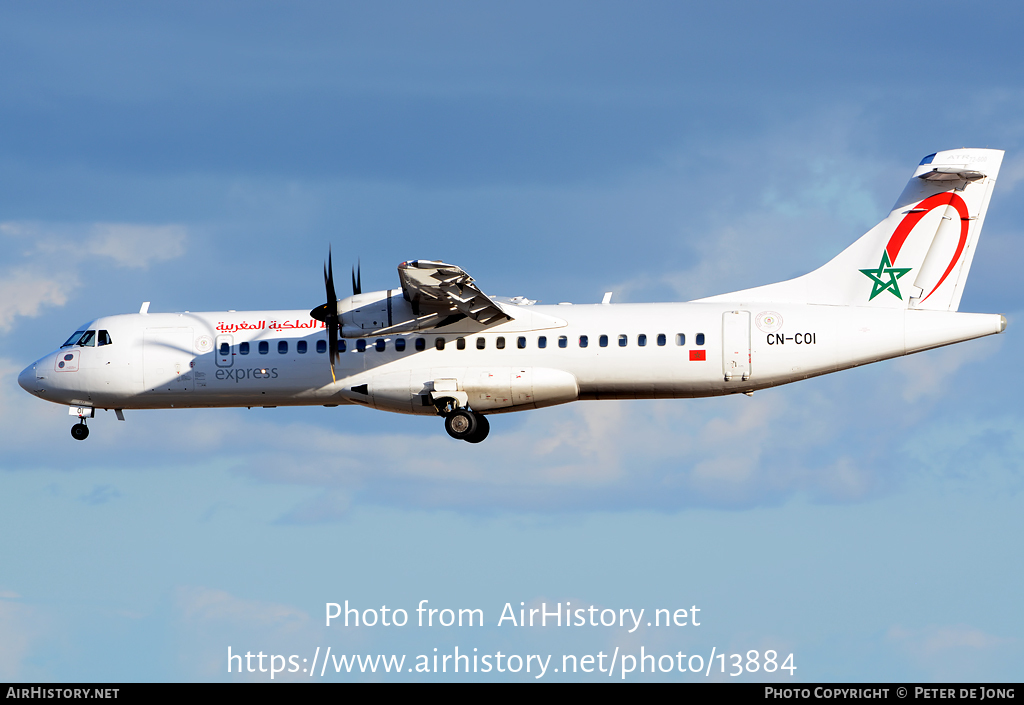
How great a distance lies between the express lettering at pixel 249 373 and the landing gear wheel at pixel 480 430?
5243mm

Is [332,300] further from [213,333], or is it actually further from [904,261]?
[904,261]

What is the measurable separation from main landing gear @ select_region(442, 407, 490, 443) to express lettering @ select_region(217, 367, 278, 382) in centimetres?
459

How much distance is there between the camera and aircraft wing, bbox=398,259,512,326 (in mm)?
26547

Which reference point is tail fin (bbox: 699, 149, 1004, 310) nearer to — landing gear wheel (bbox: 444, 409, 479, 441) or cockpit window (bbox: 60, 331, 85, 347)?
landing gear wheel (bbox: 444, 409, 479, 441)

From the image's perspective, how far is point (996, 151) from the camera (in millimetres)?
28578

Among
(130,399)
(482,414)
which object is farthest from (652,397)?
(130,399)

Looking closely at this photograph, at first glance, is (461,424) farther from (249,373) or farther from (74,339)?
(74,339)

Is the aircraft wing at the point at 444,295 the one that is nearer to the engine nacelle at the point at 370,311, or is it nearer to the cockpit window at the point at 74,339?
the engine nacelle at the point at 370,311

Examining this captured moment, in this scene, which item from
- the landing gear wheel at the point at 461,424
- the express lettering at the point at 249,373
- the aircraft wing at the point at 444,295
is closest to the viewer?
the aircraft wing at the point at 444,295

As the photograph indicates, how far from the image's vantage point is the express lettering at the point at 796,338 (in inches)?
1089

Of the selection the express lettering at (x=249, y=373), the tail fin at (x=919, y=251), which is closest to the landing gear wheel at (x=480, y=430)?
the express lettering at (x=249, y=373)

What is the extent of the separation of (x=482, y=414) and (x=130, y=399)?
933 cm
